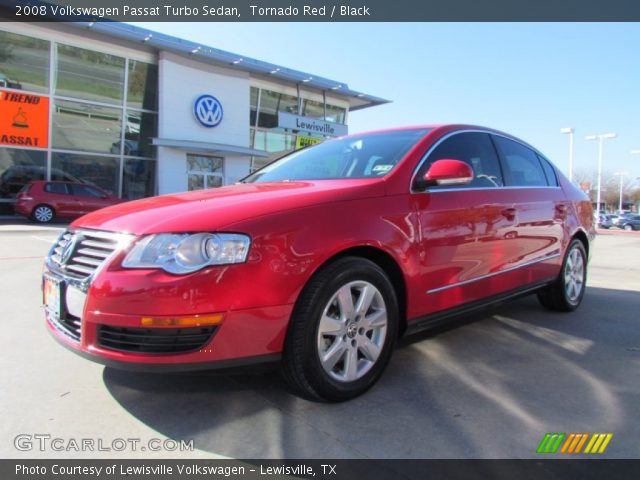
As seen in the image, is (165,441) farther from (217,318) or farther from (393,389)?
(393,389)

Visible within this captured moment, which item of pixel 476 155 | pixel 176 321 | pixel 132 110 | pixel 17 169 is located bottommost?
pixel 176 321

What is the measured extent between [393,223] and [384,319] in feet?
1.83

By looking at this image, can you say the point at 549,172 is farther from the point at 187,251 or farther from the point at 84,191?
the point at 84,191

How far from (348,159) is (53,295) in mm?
2069

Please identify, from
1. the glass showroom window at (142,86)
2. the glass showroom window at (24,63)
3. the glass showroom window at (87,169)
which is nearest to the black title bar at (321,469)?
the glass showroom window at (87,169)

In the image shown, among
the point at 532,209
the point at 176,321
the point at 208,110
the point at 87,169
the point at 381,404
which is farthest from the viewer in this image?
the point at 208,110

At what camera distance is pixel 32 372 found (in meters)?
3.01

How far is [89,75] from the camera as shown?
18.5 meters

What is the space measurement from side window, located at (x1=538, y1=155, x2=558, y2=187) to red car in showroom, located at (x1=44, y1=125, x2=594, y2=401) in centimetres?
112

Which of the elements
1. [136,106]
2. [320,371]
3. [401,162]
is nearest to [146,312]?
[320,371]

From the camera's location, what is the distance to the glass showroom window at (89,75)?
17.7 m

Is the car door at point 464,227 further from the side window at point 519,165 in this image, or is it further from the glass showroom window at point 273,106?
the glass showroom window at point 273,106

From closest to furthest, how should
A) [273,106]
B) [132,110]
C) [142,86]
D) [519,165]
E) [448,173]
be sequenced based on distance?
[448,173] → [519,165] → [132,110] → [142,86] → [273,106]

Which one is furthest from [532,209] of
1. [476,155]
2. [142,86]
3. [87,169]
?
[142,86]
